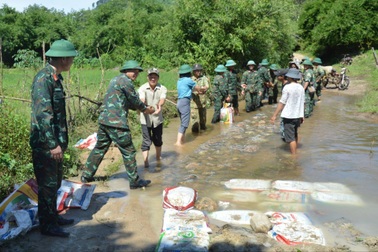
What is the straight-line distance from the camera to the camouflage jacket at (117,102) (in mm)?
5000

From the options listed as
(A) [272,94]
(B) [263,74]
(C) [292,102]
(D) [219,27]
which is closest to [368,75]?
(A) [272,94]

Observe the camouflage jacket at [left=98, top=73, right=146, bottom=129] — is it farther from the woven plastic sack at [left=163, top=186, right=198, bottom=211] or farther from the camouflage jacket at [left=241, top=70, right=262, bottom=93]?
the camouflage jacket at [left=241, top=70, right=262, bottom=93]

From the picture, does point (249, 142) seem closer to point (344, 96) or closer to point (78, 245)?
point (78, 245)

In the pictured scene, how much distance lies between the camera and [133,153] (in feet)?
16.6

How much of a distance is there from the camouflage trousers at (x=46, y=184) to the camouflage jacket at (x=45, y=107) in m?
0.11

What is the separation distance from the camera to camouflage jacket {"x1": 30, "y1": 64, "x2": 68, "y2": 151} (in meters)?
3.56

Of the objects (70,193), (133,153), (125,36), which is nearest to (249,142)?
(133,153)

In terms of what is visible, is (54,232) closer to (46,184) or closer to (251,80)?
(46,184)

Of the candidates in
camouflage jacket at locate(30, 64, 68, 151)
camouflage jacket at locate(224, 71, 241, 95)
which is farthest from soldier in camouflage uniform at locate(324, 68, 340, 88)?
camouflage jacket at locate(30, 64, 68, 151)

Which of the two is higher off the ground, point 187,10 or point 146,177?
point 187,10

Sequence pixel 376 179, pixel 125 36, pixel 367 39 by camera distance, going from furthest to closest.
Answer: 1. pixel 125 36
2. pixel 367 39
3. pixel 376 179

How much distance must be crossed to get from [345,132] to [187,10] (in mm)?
7949

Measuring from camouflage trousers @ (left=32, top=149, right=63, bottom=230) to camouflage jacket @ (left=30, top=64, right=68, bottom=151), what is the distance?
112mm

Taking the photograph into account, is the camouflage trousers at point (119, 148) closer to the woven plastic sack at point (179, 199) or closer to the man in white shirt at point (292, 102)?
the woven plastic sack at point (179, 199)
